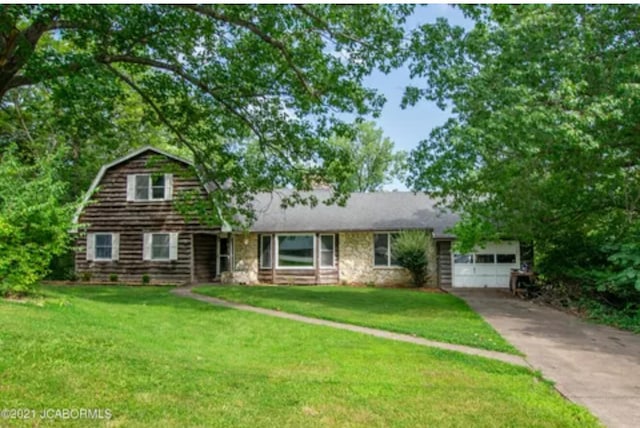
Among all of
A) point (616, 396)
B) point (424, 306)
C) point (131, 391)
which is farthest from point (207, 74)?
point (616, 396)

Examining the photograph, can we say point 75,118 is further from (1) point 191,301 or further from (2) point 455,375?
(2) point 455,375

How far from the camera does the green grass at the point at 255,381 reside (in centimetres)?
423

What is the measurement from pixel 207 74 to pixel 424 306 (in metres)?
7.90

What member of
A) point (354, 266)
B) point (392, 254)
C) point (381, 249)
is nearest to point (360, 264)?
point (354, 266)

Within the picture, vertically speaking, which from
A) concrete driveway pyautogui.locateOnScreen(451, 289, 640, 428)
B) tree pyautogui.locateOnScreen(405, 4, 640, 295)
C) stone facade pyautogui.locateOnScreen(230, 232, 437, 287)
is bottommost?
concrete driveway pyautogui.locateOnScreen(451, 289, 640, 428)

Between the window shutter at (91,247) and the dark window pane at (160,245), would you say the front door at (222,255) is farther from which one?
the window shutter at (91,247)

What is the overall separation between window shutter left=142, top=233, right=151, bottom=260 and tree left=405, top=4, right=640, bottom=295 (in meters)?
12.9

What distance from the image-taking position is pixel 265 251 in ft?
69.7

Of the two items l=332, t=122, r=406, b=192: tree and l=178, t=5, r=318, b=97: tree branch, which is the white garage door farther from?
l=332, t=122, r=406, b=192: tree

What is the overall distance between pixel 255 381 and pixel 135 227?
1722cm

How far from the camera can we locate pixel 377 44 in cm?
884

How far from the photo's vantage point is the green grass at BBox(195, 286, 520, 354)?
837 cm

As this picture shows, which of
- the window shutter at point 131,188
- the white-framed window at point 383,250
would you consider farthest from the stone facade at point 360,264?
the window shutter at point 131,188

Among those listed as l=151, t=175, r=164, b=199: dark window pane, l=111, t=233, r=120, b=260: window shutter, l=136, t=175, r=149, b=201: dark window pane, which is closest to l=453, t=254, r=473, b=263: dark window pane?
l=151, t=175, r=164, b=199: dark window pane
